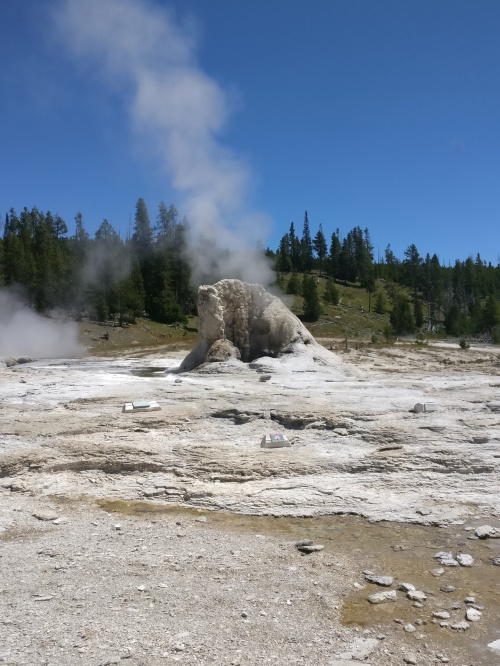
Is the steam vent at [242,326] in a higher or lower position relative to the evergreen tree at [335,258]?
lower

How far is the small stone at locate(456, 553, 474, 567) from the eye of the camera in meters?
5.46

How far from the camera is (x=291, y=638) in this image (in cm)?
423

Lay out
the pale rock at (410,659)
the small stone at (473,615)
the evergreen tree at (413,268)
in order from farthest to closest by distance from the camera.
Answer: the evergreen tree at (413,268)
the small stone at (473,615)
the pale rock at (410,659)

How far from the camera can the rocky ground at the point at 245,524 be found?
4.24 m

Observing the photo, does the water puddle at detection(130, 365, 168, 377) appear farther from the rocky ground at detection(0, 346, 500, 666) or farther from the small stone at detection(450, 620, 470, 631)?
the small stone at detection(450, 620, 470, 631)

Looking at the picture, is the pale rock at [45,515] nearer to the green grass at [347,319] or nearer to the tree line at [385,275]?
the green grass at [347,319]

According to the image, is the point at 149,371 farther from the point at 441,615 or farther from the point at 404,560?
the point at 441,615

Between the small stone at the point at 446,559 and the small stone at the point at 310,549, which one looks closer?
the small stone at the point at 446,559

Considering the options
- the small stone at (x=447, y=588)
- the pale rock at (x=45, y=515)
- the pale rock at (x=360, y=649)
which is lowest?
the small stone at (x=447, y=588)

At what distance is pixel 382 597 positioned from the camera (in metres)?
4.86

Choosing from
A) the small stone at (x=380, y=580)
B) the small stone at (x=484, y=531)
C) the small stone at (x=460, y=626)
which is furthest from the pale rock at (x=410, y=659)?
the small stone at (x=484, y=531)

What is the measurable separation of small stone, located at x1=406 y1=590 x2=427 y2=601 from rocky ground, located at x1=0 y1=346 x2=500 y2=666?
5 centimetres

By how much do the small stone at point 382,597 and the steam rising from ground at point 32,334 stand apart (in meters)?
27.8

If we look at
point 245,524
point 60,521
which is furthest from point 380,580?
point 60,521
